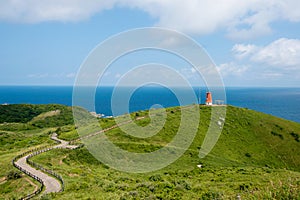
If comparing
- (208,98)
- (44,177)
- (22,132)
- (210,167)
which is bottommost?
(22,132)

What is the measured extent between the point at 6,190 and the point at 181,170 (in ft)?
65.4

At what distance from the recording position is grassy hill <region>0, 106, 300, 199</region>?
23234mm

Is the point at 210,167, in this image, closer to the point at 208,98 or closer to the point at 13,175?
the point at 13,175

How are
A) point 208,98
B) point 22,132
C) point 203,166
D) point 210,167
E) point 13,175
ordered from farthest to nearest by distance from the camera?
point 22,132 → point 208,98 → point 203,166 → point 210,167 → point 13,175

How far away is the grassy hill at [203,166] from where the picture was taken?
23.2 m

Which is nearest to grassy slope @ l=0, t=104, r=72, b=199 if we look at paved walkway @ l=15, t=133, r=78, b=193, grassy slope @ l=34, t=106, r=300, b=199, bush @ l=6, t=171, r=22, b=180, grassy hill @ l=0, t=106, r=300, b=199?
grassy hill @ l=0, t=106, r=300, b=199

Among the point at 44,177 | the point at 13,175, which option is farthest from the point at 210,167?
the point at 13,175

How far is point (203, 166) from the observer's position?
38719mm

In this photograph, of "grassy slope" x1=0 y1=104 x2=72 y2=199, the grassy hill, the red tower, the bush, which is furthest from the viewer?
the red tower

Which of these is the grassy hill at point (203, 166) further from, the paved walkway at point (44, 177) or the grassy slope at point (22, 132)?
the paved walkway at point (44, 177)

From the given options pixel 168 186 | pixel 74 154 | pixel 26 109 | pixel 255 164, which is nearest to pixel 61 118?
pixel 26 109

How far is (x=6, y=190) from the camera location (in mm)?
28219

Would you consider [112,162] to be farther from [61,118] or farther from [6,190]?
[61,118]

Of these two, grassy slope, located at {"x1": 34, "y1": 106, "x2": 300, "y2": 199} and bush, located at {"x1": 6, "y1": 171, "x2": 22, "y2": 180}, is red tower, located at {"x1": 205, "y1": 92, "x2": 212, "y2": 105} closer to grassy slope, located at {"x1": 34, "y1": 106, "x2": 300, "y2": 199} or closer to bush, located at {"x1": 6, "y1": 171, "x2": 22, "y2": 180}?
grassy slope, located at {"x1": 34, "y1": 106, "x2": 300, "y2": 199}
